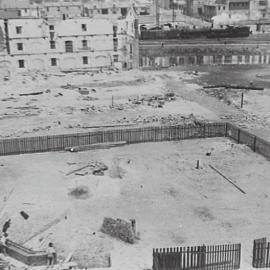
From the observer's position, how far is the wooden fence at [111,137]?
30672 millimetres

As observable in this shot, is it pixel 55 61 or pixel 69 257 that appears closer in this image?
pixel 69 257

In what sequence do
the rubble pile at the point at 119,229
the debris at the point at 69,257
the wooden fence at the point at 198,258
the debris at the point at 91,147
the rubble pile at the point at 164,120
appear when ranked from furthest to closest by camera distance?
the rubble pile at the point at 164,120
the debris at the point at 91,147
the rubble pile at the point at 119,229
the debris at the point at 69,257
the wooden fence at the point at 198,258

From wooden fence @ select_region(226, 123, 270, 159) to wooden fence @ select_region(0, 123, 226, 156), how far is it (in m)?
0.76

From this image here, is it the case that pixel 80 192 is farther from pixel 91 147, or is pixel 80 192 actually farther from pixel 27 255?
pixel 27 255

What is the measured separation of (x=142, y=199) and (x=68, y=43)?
42.7 meters

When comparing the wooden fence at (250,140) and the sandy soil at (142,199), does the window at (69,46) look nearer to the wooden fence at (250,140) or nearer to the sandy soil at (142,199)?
the sandy soil at (142,199)

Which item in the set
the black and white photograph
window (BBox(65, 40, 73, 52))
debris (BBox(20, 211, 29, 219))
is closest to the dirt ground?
the black and white photograph

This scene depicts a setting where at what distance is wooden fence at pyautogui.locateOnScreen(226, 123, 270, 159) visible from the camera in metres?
29.9

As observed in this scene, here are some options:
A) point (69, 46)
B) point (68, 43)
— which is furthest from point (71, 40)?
point (69, 46)

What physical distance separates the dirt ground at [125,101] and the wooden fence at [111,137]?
421 cm

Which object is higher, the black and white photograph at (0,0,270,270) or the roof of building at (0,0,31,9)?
the roof of building at (0,0,31,9)

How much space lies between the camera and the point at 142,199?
24.1m

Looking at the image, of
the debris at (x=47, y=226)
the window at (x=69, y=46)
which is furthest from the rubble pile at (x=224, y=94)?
the debris at (x=47, y=226)

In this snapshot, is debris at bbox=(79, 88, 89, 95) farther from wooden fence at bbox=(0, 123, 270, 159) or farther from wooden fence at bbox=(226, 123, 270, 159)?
wooden fence at bbox=(226, 123, 270, 159)
